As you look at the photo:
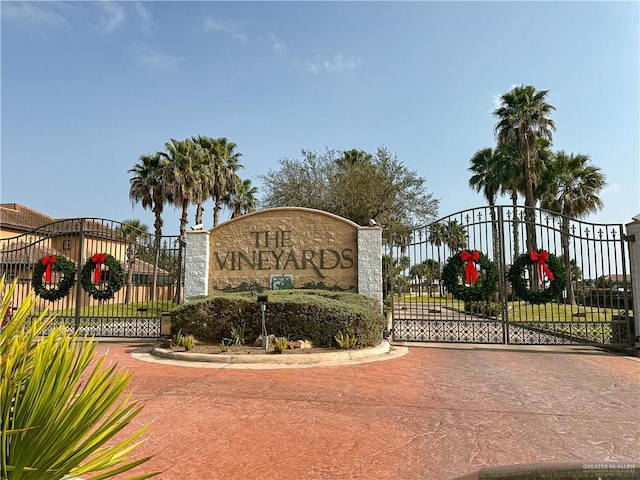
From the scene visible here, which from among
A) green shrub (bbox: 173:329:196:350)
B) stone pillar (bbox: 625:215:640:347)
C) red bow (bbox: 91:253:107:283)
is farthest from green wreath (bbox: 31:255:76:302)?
stone pillar (bbox: 625:215:640:347)

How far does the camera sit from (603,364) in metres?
8.97

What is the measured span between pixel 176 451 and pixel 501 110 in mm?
27465

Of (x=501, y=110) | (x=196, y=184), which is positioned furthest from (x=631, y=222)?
(x=196, y=184)

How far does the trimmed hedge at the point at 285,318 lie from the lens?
971 centimetres

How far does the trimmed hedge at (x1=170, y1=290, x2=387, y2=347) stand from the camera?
971 cm

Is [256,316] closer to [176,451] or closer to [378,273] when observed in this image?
[378,273]

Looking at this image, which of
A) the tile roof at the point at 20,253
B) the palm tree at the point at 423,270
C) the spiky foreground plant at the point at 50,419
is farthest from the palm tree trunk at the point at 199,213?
the spiky foreground plant at the point at 50,419

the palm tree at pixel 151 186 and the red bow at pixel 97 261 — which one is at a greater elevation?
the palm tree at pixel 151 186

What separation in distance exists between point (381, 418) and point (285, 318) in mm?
5070

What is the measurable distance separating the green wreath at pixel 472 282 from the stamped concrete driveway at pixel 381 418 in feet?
10.6

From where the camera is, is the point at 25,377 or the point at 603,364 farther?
the point at 603,364

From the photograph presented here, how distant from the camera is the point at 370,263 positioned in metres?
12.0

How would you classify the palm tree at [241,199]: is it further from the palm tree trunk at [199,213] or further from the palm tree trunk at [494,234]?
the palm tree trunk at [494,234]

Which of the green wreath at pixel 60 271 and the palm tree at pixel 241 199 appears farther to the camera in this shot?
the palm tree at pixel 241 199
